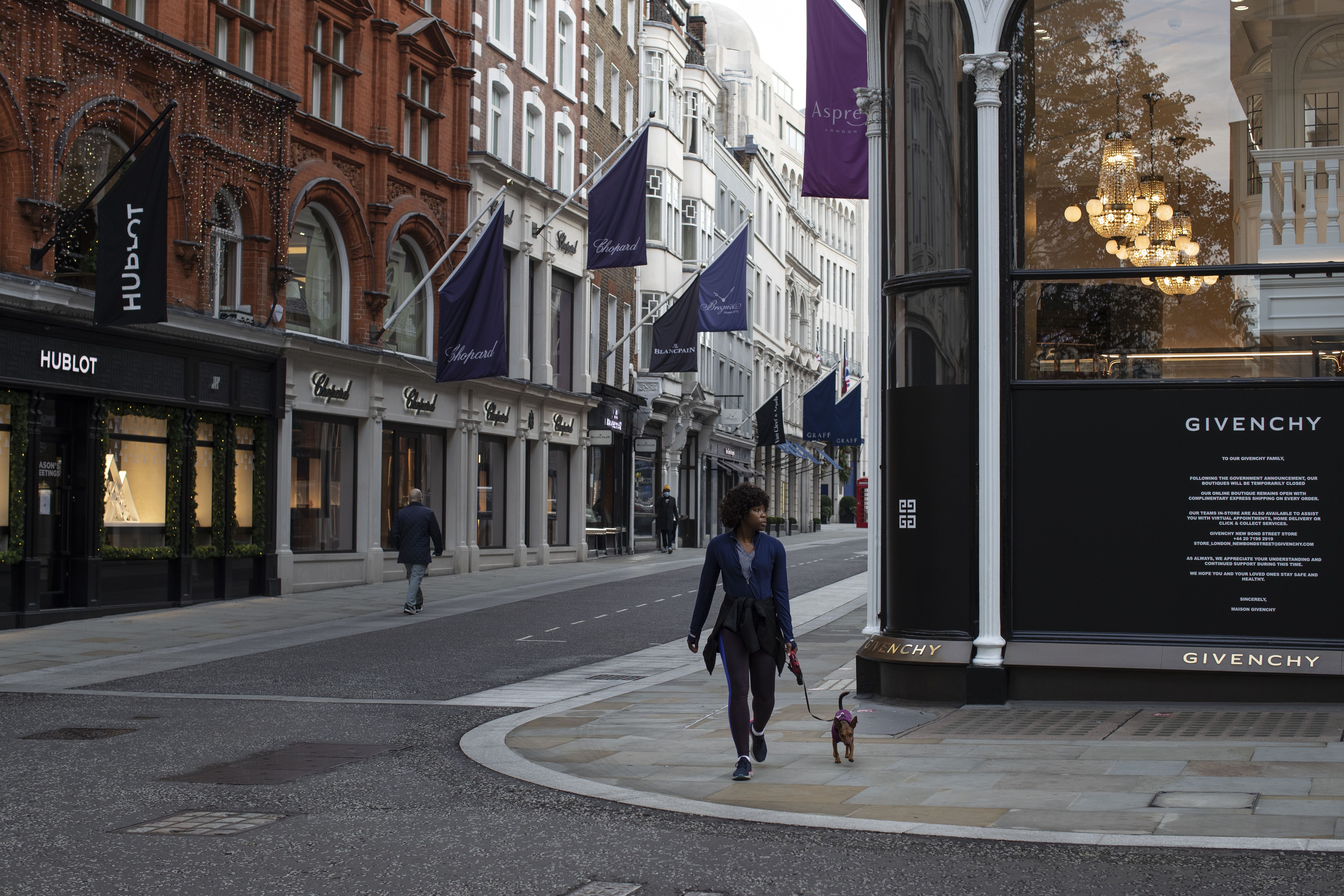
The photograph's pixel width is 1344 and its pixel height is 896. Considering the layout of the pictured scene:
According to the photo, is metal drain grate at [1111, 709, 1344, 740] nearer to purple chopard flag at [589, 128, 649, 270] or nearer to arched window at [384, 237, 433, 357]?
purple chopard flag at [589, 128, 649, 270]

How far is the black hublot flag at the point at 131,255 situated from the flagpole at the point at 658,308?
48.1 ft

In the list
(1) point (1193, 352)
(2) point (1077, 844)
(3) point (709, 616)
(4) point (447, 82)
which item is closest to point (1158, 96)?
(1) point (1193, 352)

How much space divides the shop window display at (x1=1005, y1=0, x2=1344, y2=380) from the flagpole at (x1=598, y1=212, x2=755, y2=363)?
19.2m

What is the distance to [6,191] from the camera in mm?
18359

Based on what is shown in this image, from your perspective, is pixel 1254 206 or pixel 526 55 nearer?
pixel 1254 206

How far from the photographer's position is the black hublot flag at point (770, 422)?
49.2 meters

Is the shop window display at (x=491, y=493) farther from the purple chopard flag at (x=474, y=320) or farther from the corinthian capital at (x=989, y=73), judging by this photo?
the corinthian capital at (x=989, y=73)

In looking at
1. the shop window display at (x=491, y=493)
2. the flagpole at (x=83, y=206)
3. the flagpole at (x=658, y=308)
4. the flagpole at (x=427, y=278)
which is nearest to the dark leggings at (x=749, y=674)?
the flagpole at (x=83, y=206)

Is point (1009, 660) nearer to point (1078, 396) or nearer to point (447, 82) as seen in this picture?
point (1078, 396)

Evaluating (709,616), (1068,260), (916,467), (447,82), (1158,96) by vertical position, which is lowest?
(709,616)

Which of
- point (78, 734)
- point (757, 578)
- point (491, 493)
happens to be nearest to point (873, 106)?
point (757, 578)

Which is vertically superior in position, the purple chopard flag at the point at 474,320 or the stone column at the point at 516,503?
the purple chopard flag at the point at 474,320

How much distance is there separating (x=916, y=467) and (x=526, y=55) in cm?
2539

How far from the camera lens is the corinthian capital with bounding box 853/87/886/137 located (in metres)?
12.5
